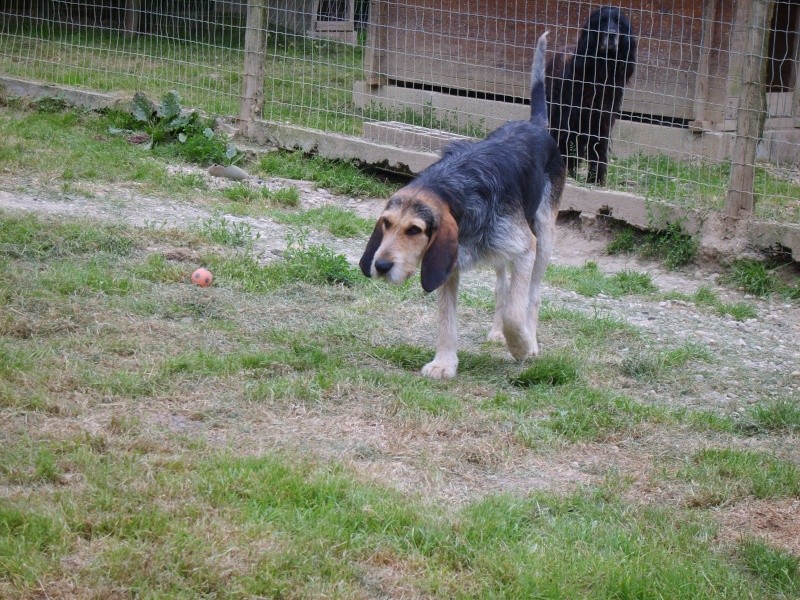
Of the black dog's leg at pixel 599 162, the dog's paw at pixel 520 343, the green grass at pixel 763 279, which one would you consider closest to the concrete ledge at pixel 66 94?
the black dog's leg at pixel 599 162

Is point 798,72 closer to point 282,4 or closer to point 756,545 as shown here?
point 756,545

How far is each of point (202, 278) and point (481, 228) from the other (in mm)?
1901

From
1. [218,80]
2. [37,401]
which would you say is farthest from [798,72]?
[37,401]

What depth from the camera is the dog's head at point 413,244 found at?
203 inches

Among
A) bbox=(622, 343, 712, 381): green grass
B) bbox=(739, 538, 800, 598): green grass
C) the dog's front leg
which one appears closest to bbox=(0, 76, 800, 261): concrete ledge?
bbox=(622, 343, 712, 381): green grass

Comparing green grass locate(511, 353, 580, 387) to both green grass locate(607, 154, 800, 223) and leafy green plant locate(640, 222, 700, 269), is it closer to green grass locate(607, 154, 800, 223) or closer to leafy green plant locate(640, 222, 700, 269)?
leafy green plant locate(640, 222, 700, 269)

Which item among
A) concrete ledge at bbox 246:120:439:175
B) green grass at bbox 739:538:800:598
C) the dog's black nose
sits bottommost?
green grass at bbox 739:538:800:598

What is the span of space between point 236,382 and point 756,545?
2.43m

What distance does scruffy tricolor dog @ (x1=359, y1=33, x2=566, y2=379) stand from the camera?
5.22 meters

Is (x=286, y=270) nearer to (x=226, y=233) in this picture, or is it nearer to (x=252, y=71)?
(x=226, y=233)

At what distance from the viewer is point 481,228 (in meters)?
5.67

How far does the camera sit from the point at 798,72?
1192cm

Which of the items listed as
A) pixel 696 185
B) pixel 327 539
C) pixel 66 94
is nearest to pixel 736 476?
pixel 327 539

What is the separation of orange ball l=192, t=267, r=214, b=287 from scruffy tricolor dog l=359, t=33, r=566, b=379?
1.61 metres
